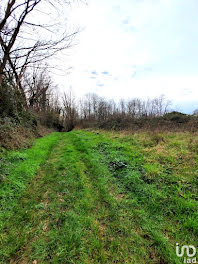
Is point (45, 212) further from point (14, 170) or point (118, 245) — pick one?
point (14, 170)

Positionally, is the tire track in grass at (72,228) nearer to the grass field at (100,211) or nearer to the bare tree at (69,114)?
the grass field at (100,211)

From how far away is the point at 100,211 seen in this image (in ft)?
8.68

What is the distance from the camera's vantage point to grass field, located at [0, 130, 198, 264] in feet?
6.07

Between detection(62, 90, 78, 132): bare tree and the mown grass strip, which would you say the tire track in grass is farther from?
detection(62, 90, 78, 132): bare tree

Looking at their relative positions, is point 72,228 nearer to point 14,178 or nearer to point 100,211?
point 100,211

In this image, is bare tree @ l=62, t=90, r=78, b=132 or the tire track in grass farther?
bare tree @ l=62, t=90, r=78, b=132

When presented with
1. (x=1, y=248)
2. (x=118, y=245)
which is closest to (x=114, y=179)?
(x=118, y=245)

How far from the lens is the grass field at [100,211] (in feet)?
6.07

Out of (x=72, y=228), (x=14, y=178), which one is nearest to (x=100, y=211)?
(x=72, y=228)

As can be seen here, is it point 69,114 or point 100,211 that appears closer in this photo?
point 100,211

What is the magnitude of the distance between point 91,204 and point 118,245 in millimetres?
1032

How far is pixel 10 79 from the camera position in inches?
352

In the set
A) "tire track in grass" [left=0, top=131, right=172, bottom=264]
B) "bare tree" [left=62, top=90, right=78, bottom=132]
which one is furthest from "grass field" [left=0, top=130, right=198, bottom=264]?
"bare tree" [left=62, top=90, right=78, bottom=132]

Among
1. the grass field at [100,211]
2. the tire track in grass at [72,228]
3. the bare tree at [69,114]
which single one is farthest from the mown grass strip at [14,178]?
the bare tree at [69,114]
